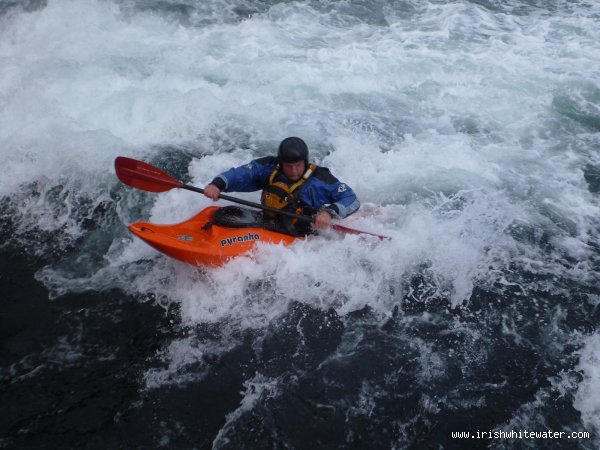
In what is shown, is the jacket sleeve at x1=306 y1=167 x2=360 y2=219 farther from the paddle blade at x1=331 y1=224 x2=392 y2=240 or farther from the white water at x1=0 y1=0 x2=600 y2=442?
the white water at x1=0 y1=0 x2=600 y2=442

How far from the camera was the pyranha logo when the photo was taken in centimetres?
442

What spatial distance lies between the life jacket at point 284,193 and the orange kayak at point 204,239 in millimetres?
268

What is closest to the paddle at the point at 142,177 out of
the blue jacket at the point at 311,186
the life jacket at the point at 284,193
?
the blue jacket at the point at 311,186

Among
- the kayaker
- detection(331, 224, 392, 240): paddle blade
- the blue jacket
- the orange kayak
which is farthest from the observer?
detection(331, 224, 392, 240): paddle blade

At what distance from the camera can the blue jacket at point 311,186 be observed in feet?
15.1

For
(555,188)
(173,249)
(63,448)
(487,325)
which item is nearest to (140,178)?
(173,249)

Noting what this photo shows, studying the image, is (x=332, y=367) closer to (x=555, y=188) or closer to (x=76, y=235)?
(x=76, y=235)

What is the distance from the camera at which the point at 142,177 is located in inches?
189

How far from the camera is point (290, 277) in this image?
15.0 ft

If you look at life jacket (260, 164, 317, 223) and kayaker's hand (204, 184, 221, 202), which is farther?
life jacket (260, 164, 317, 223)

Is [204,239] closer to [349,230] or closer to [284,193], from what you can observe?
[284,193]

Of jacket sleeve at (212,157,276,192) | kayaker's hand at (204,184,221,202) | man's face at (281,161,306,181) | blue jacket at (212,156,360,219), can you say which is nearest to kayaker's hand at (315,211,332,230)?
blue jacket at (212,156,360,219)

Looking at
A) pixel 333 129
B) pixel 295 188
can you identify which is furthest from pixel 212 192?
pixel 333 129

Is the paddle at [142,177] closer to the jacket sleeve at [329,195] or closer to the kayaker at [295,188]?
the kayaker at [295,188]
